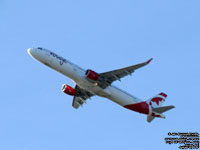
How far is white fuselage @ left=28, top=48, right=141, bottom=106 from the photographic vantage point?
220 feet

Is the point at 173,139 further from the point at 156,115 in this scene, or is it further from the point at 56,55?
the point at 56,55

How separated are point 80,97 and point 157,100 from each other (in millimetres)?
13549

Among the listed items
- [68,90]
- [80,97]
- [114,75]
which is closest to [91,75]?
[114,75]

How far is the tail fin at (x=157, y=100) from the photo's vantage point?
A: 75.2 metres

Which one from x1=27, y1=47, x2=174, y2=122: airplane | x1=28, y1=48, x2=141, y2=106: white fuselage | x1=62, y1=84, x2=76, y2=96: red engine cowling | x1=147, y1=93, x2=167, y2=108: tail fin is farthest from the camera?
x1=147, y1=93, x2=167, y2=108: tail fin

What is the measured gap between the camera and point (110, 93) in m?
69.4

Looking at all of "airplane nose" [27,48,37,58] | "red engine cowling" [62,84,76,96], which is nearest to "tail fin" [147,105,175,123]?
"red engine cowling" [62,84,76,96]

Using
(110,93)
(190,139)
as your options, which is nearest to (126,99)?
(110,93)

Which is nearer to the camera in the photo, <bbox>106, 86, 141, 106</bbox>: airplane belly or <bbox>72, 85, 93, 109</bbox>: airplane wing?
<bbox>106, 86, 141, 106</bbox>: airplane belly

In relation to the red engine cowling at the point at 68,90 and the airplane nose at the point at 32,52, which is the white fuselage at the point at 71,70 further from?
the red engine cowling at the point at 68,90

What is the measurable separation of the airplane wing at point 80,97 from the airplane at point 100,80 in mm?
1450

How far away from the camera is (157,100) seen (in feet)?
252

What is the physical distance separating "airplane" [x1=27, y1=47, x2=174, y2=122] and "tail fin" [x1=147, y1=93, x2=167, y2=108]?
1.68 ft

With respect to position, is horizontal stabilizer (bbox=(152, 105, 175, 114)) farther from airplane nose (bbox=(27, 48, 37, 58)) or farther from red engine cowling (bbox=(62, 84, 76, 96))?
airplane nose (bbox=(27, 48, 37, 58))
